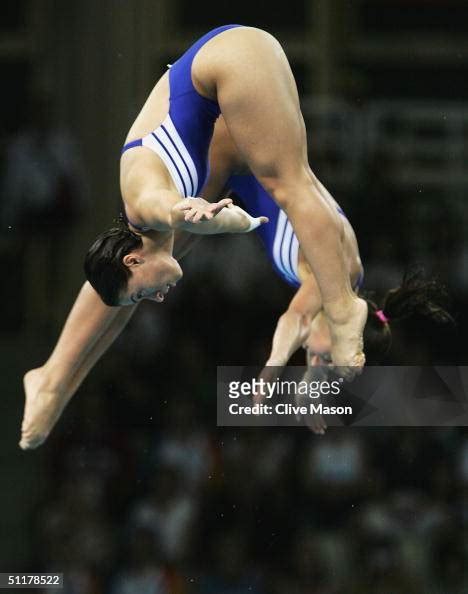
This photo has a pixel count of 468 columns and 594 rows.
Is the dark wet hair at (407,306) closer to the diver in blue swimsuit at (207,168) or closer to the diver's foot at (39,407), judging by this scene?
the diver in blue swimsuit at (207,168)

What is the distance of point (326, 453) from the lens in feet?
15.9

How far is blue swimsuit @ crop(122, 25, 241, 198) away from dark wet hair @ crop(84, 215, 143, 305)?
18cm

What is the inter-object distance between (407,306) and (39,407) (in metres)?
1.13

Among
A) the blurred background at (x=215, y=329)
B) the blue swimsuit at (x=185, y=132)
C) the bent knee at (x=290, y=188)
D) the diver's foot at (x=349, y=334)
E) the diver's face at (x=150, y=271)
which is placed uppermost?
the blue swimsuit at (x=185, y=132)

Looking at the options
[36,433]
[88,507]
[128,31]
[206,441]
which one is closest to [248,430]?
[206,441]

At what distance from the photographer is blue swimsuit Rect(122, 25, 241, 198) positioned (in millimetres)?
3004

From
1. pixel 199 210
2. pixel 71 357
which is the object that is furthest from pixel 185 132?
pixel 71 357

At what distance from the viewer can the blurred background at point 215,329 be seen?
185 inches

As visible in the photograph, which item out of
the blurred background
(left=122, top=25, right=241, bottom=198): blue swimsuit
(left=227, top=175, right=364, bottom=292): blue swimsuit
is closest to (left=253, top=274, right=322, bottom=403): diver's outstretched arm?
(left=227, top=175, right=364, bottom=292): blue swimsuit

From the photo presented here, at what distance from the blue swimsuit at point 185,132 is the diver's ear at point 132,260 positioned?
0.62 ft

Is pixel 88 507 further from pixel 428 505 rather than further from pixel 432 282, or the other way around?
pixel 432 282

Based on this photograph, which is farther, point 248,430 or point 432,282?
point 248,430

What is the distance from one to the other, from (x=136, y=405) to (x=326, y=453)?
0.76 meters

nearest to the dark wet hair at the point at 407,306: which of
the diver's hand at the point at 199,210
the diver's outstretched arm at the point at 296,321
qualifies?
the diver's outstretched arm at the point at 296,321
